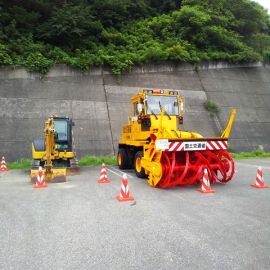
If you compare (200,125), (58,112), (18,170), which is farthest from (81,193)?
(200,125)

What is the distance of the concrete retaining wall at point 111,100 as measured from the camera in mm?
19672

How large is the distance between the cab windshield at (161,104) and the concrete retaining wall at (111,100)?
7517mm

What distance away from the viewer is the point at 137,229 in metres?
6.11

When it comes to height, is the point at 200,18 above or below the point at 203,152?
above

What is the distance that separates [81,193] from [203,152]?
166 inches

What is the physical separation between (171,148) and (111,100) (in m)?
13.0

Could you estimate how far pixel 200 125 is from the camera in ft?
75.9

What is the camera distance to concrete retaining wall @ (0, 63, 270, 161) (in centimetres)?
1967

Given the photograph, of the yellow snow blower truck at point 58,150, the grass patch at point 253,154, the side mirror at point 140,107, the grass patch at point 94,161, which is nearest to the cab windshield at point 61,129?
the yellow snow blower truck at point 58,150

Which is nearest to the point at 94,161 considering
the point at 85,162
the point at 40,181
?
the point at 85,162

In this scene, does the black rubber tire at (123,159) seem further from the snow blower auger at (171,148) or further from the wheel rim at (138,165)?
the wheel rim at (138,165)

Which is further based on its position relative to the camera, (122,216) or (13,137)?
(13,137)

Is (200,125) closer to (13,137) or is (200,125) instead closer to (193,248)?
(13,137)

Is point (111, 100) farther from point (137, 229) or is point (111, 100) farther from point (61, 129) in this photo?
point (137, 229)
